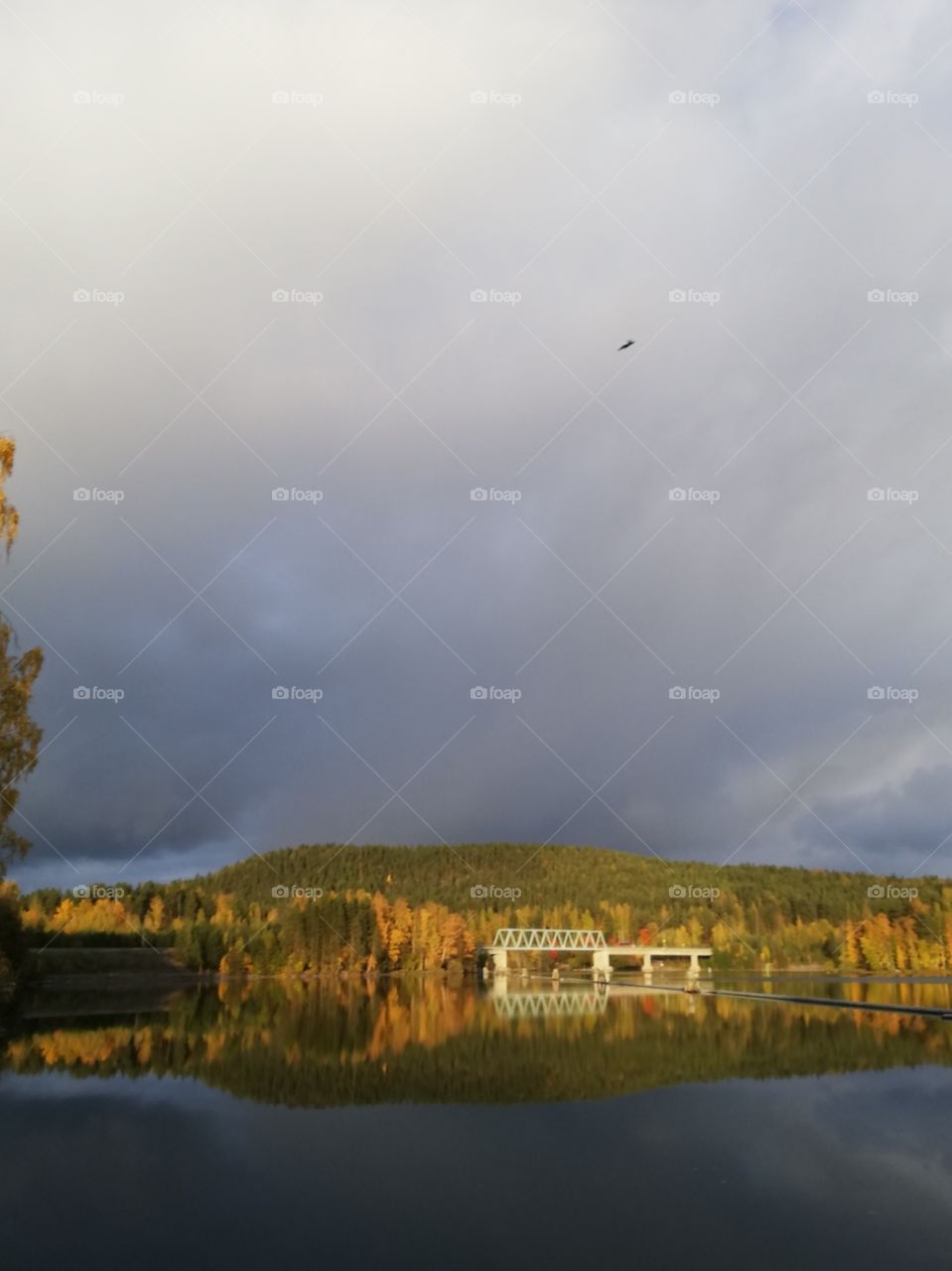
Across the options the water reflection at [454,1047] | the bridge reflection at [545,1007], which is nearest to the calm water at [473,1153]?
the water reflection at [454,1047]

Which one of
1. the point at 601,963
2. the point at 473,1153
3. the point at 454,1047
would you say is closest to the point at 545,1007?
the point at 454,1047

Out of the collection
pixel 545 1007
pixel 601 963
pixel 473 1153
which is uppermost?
pixel 601 963

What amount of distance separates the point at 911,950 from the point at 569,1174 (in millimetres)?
181120

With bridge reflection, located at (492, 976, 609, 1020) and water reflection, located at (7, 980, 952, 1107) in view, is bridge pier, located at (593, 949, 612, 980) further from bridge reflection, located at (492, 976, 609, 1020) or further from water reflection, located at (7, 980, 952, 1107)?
water reflection, located at (7, 980, 952, 1107)

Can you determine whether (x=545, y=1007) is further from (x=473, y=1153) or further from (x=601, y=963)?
(x=601, y=963)

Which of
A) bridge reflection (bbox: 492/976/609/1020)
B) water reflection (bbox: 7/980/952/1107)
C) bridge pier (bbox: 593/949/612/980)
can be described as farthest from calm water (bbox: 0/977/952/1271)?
bridge pier (bbox: 593/949/612/980)

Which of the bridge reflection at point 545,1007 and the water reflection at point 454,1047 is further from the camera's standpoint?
the bridge reflection at point 545,1007

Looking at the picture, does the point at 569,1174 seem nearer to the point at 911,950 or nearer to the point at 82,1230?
the point at 82,1230

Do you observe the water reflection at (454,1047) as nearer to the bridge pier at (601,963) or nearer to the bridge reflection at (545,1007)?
the bridge reflection at (545,1007)

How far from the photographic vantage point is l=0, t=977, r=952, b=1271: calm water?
1550cm

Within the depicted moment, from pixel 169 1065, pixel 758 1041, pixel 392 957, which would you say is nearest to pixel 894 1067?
pixel 758 1041

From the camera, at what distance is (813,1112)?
2683 centimetres

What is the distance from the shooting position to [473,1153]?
21.5 m

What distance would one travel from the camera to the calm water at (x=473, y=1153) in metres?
15.5
